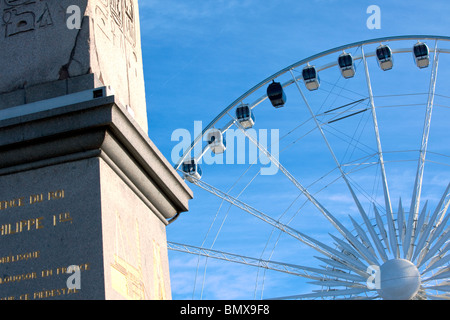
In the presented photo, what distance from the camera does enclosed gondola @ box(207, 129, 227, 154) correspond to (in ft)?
84.9

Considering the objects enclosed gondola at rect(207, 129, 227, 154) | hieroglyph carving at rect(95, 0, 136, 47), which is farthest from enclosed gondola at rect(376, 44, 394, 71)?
hieroglyph carving at rect(95, 0, 136, 47)

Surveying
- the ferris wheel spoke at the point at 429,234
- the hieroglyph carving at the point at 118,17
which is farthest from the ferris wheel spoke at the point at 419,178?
the hieroglyph carving at the point at 118,17

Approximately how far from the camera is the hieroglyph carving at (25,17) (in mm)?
6258

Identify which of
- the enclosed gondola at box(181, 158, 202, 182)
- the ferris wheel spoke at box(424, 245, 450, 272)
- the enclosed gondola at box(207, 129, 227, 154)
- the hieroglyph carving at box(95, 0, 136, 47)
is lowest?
the hieroglyph carving at box(95, 0, 136, 47)

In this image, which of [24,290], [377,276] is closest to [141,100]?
[24,290]

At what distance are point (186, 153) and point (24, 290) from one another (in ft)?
70.0

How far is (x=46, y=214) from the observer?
5469 mm

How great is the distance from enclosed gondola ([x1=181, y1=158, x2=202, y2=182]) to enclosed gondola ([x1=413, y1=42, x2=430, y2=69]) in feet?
25.6

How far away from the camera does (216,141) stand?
84.9 feet

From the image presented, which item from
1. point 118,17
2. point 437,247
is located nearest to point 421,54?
point 437,247

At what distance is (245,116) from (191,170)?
243 centimetres

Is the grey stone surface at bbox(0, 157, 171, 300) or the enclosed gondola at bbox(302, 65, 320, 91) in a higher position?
the enclosed gondola at bbox(302, 65, 320, 91)

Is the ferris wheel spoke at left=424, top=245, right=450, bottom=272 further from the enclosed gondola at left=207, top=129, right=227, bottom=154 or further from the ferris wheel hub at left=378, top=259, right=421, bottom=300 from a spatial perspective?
the enclosed gondola at left=207, top=129, right=227, bottom=154
